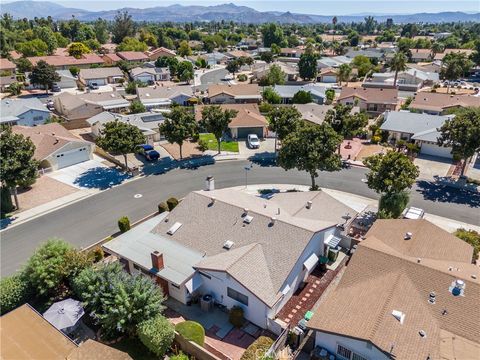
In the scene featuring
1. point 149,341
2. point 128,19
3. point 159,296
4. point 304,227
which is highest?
point 128,19

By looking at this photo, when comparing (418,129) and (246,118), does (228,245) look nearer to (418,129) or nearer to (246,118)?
(246,118)

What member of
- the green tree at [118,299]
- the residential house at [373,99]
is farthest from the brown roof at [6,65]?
the green tree at [118,299]

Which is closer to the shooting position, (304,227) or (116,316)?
(116,316)

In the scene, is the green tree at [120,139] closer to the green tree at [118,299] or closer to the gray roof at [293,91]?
the green tree at [118,299]

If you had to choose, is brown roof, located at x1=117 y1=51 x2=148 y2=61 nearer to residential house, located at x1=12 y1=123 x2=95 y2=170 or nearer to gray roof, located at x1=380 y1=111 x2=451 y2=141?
residential house, located at x1=12 y1=123 x2=95 y2=170

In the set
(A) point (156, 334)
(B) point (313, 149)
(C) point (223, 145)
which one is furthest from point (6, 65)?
(A) point (156, 334)

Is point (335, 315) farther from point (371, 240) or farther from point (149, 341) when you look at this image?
point (149, 341)

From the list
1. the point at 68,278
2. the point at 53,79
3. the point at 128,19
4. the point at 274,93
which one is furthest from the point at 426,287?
the point at 128,19
